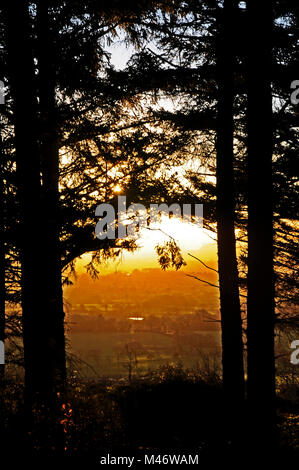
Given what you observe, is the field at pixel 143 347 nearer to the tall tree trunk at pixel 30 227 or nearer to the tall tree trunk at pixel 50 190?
the tall tree trunk at pixel 50 190

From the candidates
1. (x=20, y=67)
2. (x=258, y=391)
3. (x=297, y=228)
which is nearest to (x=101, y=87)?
(x=20, y=67)

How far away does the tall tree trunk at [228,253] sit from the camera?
292 inches

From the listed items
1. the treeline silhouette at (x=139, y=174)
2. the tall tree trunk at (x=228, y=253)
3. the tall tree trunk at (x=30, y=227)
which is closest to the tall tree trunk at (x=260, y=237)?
the treeline silhouette at (x=139, y=174)

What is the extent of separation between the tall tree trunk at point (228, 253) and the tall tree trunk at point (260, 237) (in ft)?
6.88

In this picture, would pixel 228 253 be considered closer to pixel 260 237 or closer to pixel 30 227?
pixel 260 237

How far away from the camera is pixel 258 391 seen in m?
5.27

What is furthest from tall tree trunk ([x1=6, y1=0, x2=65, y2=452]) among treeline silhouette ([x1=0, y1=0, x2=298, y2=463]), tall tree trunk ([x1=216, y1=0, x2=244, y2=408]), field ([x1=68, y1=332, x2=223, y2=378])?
field ([x1=68, y1=332, x2=223, y2=378])

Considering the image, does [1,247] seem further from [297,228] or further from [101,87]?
[297,228]

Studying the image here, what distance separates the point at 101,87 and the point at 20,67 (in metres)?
2.13

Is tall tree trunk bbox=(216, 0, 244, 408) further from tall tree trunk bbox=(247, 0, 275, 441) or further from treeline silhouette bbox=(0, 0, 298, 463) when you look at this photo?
tall tree trunk bbox=(247, 0, 275, 441)

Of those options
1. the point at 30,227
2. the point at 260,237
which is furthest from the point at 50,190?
the point at 260,237

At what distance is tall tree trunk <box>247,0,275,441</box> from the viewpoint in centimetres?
520

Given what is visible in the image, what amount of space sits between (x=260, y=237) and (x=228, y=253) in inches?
92.7

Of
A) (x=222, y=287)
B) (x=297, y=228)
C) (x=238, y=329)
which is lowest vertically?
(x=238, y=329)
